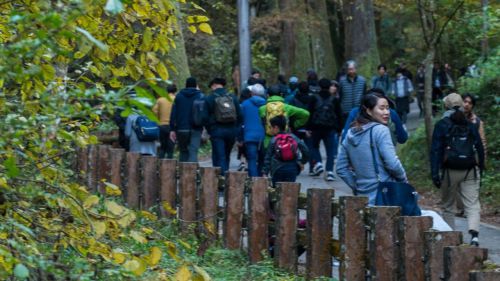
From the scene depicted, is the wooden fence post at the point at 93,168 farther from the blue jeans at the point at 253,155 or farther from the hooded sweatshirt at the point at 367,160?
the hooded sweatshirt at the point at 367,160

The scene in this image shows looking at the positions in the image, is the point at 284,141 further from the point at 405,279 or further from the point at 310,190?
the point at 405,279

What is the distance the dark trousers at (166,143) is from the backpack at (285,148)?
5576 millimetres

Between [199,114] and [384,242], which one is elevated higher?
[199,114]

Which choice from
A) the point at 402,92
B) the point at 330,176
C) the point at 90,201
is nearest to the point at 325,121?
the point at 330,176

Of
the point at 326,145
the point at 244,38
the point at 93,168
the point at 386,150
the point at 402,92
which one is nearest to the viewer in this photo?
the point at 386,150

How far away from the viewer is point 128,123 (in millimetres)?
16797

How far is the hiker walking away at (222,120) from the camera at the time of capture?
644 inches

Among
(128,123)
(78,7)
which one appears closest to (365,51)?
(128,123)

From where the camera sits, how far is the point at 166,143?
725 inches

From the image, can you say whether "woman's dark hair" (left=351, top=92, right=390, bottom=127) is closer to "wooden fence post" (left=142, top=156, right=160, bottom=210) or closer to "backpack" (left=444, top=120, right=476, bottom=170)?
"backpack" (left=444, top=120, right=476, bottom=170)

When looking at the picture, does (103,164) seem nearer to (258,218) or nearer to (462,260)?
(258,218)

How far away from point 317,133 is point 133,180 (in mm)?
6119

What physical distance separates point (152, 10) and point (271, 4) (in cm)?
3307

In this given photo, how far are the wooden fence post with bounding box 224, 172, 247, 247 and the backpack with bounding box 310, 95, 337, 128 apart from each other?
25.6 feet
